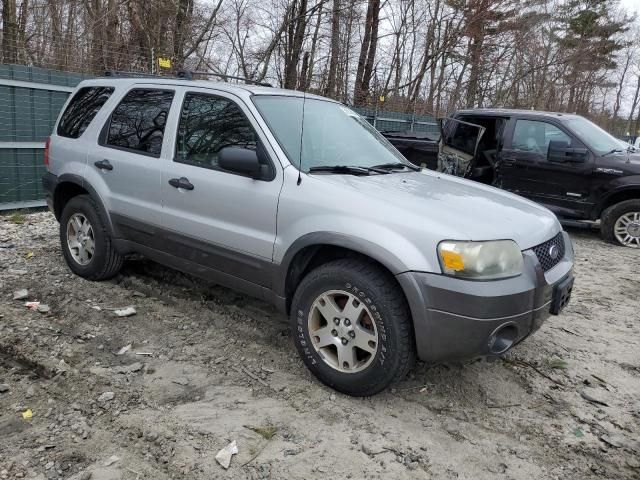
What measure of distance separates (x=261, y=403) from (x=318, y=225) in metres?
1.09

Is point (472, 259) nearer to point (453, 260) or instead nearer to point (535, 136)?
point (453, 260)

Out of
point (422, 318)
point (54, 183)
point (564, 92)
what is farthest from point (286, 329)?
point (564, 92)

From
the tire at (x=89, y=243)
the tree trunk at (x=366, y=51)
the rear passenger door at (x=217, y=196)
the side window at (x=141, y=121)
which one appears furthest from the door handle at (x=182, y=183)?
the tree trunk at (x=366, y=51)

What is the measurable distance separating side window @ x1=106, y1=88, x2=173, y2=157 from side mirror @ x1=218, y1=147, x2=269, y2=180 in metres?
0.97

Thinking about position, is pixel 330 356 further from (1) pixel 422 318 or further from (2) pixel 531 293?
(2) pixel 531 293

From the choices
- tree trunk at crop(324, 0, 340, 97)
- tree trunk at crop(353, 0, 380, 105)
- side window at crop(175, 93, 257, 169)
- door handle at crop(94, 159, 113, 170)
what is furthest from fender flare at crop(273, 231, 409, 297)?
tree trunk at crop(353, 0, 380, 105)

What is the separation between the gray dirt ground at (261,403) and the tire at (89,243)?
0.80ft

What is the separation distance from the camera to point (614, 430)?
2.98 m

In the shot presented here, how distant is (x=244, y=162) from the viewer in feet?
10.8

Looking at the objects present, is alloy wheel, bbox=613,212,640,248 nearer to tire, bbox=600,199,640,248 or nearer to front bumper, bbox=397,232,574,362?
tire, bbox=600,199,640,248

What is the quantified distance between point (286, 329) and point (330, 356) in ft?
3.01

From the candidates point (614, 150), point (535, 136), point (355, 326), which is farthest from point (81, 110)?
point (614, 150)

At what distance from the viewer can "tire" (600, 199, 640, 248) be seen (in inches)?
287

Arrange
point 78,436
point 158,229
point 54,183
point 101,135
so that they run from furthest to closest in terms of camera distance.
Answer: point 54,183, point 101,135, point 158,229, point 78,436
